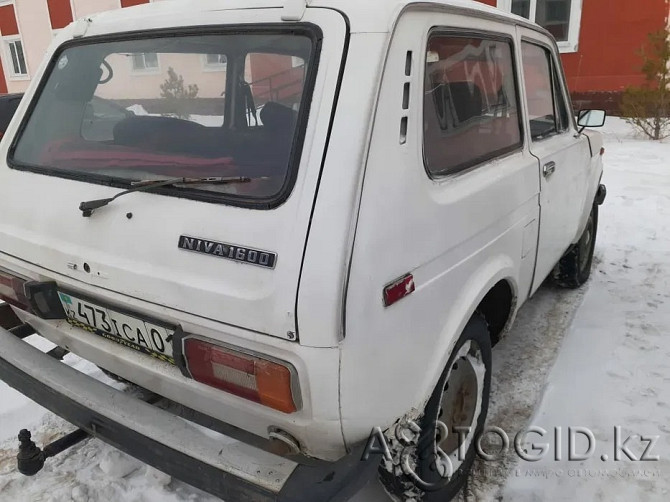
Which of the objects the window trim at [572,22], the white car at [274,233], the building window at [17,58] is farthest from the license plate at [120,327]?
the building window at [17,58]

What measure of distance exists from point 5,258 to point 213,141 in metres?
1.00

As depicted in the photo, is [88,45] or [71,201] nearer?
[71,201]

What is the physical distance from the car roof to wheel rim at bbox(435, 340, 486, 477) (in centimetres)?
119

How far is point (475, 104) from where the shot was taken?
2.24 metres

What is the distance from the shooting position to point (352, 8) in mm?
1638

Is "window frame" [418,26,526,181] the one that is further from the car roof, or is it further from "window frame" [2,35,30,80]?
"window frame" [2,35,30,80]

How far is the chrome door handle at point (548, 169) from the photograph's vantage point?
2709mm

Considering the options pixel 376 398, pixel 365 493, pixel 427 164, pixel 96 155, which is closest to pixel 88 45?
pixel 96 155

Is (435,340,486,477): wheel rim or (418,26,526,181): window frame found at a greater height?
(418,26,526,181): window frame

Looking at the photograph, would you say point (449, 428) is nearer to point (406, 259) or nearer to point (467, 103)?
point (406, 259)

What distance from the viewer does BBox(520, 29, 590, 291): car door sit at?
2760 millimetres

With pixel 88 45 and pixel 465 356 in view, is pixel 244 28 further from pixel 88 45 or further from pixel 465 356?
pixel 465 356

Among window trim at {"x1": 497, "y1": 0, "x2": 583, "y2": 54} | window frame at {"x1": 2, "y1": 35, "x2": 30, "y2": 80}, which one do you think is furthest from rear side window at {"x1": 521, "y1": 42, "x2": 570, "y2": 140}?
window frame at {"x1": 2, "y1": 35, "x2": 30, "y2": 80}

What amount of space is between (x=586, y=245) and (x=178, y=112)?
3330mm
